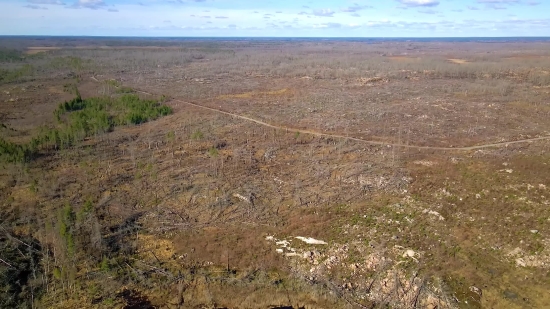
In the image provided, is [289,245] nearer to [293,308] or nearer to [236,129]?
[293,308]

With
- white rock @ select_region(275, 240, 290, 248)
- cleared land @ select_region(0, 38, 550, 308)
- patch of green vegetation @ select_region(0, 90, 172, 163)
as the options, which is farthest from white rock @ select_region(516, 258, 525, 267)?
patch of green vegetation @ select_region(0, 90, 172, 163)

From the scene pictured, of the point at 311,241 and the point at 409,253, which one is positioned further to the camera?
the point at 311,241

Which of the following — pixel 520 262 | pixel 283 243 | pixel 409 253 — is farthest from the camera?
pixel 283 243

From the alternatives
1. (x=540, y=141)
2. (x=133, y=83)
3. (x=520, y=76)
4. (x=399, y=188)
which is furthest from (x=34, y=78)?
(x=520, y=76)

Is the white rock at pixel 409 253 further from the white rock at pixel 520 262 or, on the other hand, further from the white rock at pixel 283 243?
the white rock at pixel 283 243

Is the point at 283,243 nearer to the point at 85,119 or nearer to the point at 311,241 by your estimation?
the point at 311,241

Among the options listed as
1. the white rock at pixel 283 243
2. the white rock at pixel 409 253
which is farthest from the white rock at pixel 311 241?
the white rock at pixel 409 253

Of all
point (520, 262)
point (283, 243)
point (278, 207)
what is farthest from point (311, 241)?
point (520, 262)

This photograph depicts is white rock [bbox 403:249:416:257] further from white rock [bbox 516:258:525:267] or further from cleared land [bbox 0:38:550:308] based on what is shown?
white rock [bbox 516:258:525:267]
